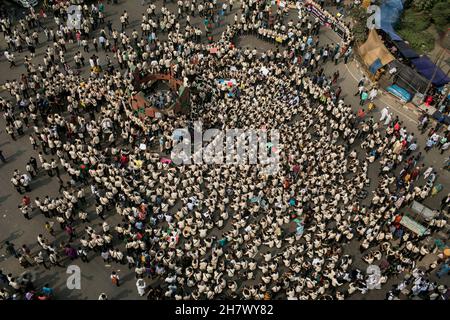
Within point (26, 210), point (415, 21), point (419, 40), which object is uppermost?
point (415, 21)

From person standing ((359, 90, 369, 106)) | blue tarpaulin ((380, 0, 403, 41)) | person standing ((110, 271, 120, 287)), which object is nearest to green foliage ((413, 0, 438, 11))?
blue tarpaulin ((380, 0, 403, 41))

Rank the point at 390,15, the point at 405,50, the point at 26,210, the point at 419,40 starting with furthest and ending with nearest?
1. the point at 419,40
2. the point at 390,15
3. the point at 405,50
4. the point at 26,210

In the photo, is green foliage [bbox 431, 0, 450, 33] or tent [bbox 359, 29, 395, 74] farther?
green foliage [bbox 431, 0, 450, 33]

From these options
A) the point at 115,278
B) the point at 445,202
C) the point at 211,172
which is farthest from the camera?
the point at 445,202

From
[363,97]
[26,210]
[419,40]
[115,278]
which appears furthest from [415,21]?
[26,210]

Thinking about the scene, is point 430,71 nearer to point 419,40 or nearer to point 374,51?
point 374,51

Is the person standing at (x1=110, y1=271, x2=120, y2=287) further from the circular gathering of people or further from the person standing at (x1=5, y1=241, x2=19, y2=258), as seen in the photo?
the person standing at (x1=5, y1=241, x2=19, y2=258)

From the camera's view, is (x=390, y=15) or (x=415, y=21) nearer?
(x=390, y=15)

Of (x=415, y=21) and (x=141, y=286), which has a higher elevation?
(x=415, y=21)
